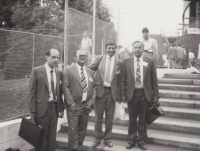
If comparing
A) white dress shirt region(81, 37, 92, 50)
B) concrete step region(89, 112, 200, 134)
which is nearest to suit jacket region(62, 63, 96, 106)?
concrete step region(89, 112, 200, 134)

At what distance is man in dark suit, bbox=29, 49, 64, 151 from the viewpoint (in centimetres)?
413

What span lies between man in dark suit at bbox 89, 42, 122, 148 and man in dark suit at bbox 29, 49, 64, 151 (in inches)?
35.2

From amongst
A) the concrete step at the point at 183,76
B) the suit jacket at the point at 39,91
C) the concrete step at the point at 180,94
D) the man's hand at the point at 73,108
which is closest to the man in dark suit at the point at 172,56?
the concrete step at the point at 183,76

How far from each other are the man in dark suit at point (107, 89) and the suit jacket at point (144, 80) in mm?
134

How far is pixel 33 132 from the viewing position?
13.2ft

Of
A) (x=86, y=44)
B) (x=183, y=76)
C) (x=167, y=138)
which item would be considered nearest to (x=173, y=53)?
(x=183, y=76)

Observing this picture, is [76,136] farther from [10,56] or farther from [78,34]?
[78,34]

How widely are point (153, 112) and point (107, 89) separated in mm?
1017

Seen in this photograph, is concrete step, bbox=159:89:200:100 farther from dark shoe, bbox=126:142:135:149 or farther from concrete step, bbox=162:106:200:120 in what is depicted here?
dark shoe, bbox=126:142:135:149

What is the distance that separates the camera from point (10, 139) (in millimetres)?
4742

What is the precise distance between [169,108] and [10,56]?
4.36 meters

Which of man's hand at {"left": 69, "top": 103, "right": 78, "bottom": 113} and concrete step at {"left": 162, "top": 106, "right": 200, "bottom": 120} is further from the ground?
man's hand at {"left": 69, "top": 103, "right": 78, "bottom": 113}

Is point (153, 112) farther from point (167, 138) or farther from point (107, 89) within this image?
point (107, 89)

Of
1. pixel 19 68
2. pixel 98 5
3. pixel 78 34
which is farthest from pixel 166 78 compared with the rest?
pixel 98 5
